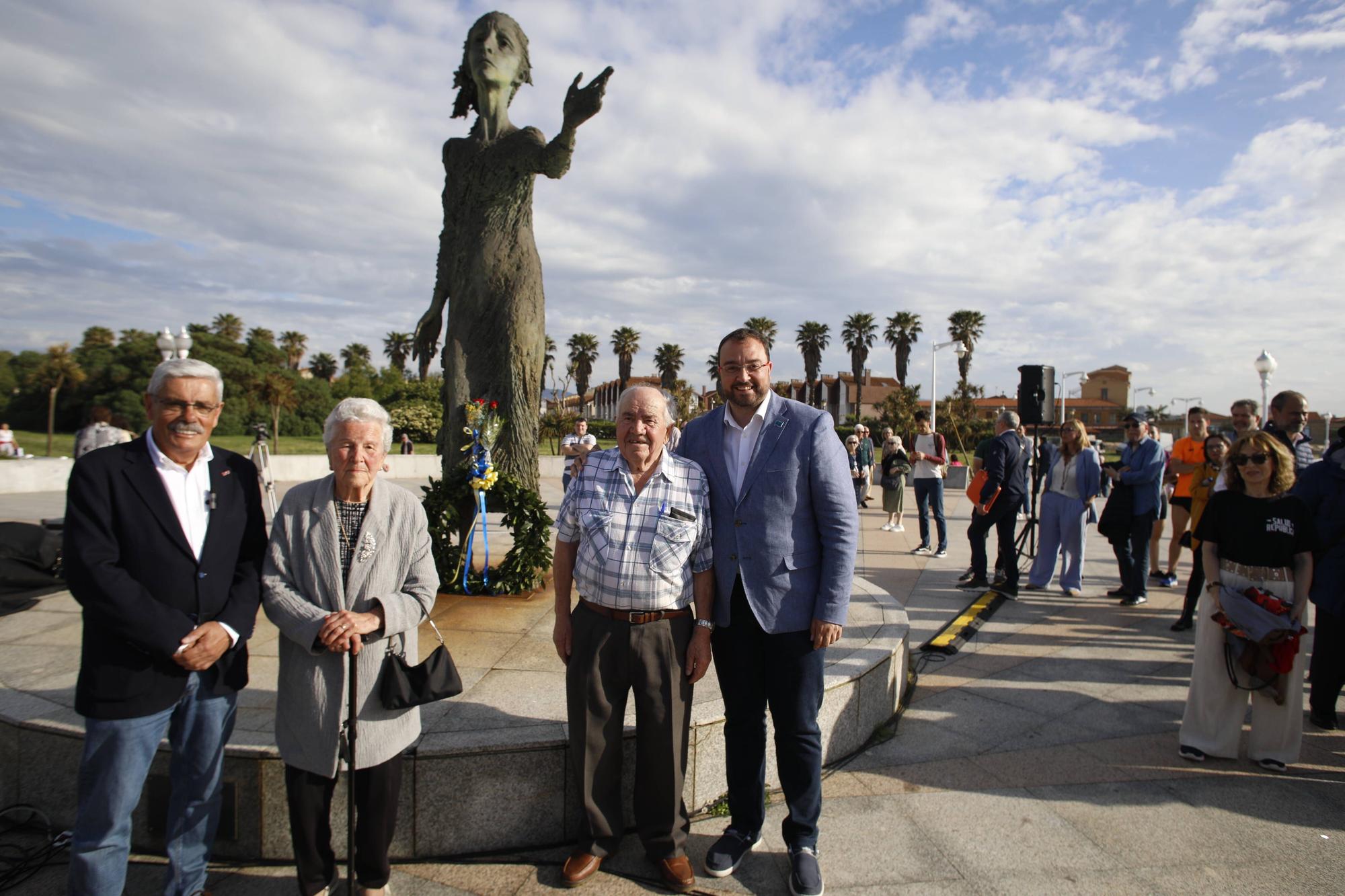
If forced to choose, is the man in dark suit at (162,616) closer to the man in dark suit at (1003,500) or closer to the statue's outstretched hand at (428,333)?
the statue's outstretched hand at (428,333)

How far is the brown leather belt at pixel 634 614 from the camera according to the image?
2.65m

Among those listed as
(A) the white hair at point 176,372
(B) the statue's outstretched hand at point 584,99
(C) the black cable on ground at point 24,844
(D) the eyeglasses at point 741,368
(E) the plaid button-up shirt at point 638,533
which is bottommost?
(C) the black cable on ground at point 24,844


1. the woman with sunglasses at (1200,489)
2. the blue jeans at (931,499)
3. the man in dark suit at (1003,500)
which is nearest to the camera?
the woman with sunglasses at (1200,489)

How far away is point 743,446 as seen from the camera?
2867mm

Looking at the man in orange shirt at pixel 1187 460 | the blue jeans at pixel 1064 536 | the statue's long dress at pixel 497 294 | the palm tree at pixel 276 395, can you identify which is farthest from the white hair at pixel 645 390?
the palm tree at pixel 276 395

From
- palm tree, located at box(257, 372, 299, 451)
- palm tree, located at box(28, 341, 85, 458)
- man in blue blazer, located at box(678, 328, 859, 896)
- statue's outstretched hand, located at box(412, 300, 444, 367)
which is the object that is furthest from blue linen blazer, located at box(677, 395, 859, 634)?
palm tree, located at box(28, 341, 85, 458)

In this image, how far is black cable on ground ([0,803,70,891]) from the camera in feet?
8.85

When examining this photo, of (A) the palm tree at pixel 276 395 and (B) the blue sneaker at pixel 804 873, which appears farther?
(A) the palm tree at pixel 276 395

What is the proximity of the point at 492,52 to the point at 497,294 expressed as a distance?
1844mm

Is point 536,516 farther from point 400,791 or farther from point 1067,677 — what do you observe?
point 1067,677

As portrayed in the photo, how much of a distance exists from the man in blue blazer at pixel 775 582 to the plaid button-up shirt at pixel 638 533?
0.15 meters

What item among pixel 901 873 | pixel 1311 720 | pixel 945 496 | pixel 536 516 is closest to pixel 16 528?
pixel 536 516

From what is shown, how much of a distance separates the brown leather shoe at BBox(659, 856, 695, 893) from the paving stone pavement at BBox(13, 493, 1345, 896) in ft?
0.19

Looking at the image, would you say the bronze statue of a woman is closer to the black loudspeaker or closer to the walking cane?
the walking cane
